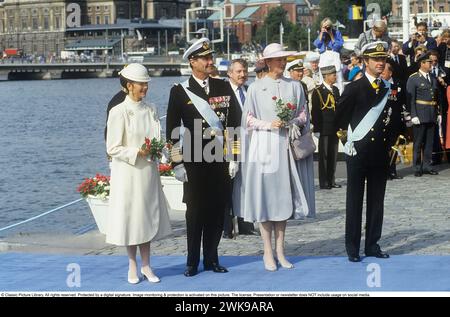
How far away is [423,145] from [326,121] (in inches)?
85.0

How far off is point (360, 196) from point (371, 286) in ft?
5.07

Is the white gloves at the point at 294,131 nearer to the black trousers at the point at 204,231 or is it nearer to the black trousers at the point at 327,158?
the black trousers at the point at 204,231

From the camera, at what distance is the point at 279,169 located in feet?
33.1

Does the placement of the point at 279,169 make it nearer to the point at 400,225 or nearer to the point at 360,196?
the point at 360,196

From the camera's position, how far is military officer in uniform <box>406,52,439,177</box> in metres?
17.0

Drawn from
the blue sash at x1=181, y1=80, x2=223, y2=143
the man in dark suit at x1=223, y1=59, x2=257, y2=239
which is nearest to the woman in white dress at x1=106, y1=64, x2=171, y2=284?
the blue sash at x1=181, y1=80, x2=223, y2=143

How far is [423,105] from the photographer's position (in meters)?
17.1

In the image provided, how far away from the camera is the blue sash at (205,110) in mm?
9984

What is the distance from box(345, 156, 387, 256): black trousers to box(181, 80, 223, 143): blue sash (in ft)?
4.57

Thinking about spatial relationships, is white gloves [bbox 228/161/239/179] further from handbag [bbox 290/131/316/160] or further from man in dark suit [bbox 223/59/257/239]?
man in dark suit [bbox 223/59/257/239]

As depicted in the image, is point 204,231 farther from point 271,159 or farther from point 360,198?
point 360,198

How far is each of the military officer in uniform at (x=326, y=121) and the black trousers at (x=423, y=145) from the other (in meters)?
1.71

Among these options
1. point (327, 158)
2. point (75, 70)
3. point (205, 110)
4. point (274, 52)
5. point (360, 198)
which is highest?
point (274, 52)

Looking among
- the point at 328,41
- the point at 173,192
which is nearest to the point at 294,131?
the point at 173,192
